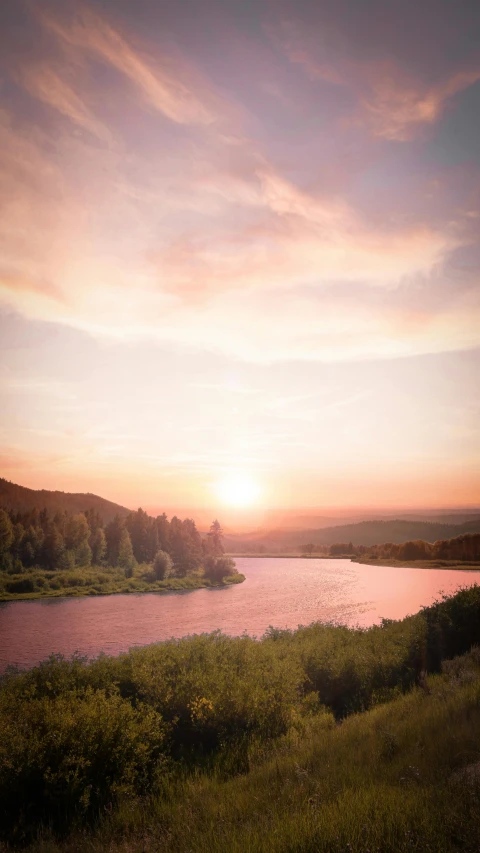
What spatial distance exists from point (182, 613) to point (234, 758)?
146ft

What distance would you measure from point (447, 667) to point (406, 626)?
7266 mm

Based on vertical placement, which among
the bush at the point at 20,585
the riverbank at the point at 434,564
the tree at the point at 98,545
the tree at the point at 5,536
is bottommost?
the riverbank at the point at 434,564

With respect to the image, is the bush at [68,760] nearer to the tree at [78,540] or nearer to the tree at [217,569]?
the tree at [78,540]

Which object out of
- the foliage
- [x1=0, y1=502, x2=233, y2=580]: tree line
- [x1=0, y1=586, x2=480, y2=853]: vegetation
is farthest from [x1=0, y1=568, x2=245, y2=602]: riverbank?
[x1=0, y1=586, x2=480, y2=853]: vegetation

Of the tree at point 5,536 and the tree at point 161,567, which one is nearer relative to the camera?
the tree at point 5,536

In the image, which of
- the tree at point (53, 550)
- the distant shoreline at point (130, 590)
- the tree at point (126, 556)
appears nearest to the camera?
the distant shoreline at point (130, 590)

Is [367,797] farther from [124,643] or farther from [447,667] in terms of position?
[124,643]

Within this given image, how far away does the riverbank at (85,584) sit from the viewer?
68.6 meters

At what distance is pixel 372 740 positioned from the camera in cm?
1134

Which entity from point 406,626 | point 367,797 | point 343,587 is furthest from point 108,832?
point 343,587

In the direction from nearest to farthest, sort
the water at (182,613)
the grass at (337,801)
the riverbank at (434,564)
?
1. the grass at (337,801)
2. the water at (182,613)
3. the riverbank at (434,564)

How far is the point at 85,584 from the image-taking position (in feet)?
252

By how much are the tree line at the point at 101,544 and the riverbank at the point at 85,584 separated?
3.99 metres

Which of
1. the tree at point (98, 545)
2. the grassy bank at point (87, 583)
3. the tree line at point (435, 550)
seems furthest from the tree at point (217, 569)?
the tree line at point (435, 550)
